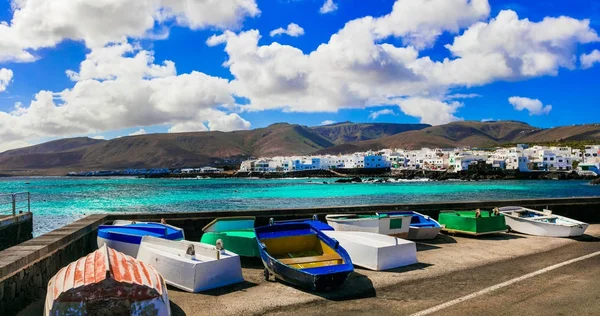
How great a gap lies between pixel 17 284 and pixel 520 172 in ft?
432

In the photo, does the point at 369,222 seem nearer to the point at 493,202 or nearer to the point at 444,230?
the point at 444,230

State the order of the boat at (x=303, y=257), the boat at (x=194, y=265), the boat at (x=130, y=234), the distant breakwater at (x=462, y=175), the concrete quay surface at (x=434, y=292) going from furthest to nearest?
the distant breakwater at (x=462, y=175) → the boat at (x=130, y=234) → the boat at (x=194, y=265) → the boat at (x=303, y=257) → the concrete quay surface at (x=434, y=292)

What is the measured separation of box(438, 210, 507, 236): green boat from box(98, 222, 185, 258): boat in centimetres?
763

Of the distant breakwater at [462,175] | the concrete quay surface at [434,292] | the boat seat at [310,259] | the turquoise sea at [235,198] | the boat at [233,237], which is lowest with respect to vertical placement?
the turquoise sea at [235,198]

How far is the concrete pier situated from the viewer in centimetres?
691

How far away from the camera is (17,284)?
6.71m

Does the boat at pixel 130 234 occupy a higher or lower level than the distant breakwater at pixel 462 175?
higher

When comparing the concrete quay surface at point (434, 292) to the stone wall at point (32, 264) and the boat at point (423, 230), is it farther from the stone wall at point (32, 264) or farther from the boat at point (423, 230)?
the boat at point (423, 230)

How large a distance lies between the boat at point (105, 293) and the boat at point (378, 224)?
21.7ft

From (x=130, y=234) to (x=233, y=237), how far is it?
7.40 feet

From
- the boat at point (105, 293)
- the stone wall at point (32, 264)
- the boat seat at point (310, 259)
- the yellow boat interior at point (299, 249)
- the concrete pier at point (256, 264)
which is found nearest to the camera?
the boat at point (105, 293)

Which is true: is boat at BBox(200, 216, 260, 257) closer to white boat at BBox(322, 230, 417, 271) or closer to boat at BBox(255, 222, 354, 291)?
boat at BBox(255, 222, 354, 291)

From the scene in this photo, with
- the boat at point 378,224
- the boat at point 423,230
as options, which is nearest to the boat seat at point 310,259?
the boat at point 378,224

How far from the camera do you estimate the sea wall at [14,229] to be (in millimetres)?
15172
